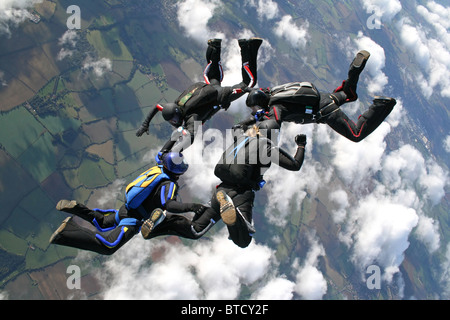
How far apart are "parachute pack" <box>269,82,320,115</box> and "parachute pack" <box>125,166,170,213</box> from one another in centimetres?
364

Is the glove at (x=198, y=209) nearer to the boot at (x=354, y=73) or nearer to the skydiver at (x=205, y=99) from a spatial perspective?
the skydiver at (x=205, y=99)

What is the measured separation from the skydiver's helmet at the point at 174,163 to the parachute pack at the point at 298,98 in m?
2.93

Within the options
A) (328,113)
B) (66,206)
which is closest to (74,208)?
(66,206)

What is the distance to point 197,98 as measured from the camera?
8273 mm

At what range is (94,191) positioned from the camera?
80.4 m

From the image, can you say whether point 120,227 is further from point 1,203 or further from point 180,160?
point 1,203

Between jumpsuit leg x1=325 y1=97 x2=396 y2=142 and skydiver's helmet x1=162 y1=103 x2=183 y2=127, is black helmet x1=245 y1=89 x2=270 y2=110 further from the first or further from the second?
skydiver's helmet x1=162 y1=103 x2=183 y2=127

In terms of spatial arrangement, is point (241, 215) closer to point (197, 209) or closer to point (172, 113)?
point (197, 209)

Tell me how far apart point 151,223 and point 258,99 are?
163 inches

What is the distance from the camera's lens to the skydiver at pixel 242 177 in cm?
625
